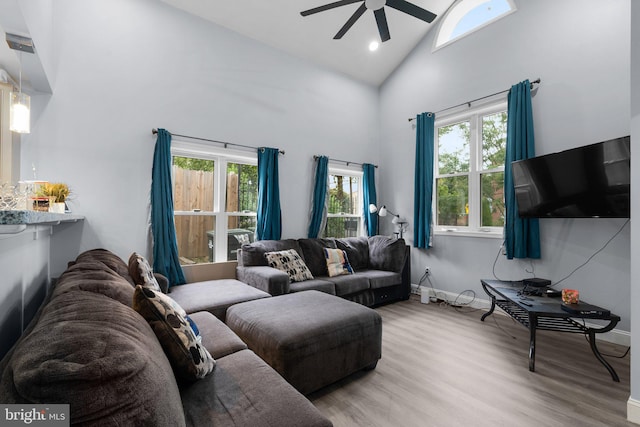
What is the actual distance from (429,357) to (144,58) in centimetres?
411

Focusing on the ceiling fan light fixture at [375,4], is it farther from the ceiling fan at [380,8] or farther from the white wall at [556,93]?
the white wall at [556,93]

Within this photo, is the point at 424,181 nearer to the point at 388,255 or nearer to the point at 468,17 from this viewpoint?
the point at 388,255

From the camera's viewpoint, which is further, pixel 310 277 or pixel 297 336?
pixel 310 277

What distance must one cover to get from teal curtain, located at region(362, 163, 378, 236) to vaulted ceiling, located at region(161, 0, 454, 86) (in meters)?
1.63

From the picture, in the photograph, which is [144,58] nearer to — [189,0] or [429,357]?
[189,0]

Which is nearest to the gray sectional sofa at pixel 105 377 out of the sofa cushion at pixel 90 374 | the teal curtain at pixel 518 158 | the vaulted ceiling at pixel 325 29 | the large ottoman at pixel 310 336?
the sofa cushion at pixel 90 374

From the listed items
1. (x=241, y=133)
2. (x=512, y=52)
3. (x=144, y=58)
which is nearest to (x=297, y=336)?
(x=241, y=133)

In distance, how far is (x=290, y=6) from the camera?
11.5 ft

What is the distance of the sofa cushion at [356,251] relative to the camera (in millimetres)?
4191

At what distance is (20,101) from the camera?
2332mm

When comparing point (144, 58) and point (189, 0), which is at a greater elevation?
point (189, 0)

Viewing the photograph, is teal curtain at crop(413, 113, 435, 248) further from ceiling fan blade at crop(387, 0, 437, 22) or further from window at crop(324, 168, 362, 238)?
ceiling fan blade at crop(387, 0, 437, 22)

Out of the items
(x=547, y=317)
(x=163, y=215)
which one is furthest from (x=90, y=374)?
(x=547, y=317)

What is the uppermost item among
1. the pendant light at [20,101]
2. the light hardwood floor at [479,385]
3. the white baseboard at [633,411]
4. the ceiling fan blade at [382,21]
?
the ceiling fan blade at [382,21]
